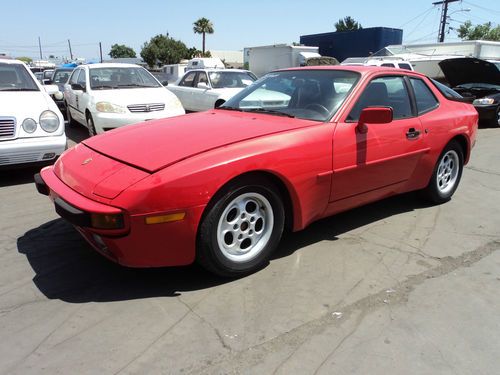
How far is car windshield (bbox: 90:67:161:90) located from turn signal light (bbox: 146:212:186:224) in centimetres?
634

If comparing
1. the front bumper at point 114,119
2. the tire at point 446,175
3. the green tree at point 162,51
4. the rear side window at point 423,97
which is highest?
the green tree at point 162,51

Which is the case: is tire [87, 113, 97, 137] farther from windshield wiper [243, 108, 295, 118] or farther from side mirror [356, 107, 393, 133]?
side mirror [356, 107, 393, 133]

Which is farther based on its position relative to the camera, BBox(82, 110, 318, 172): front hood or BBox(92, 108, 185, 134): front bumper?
BBox(92, 108, 185, 134): front bumper

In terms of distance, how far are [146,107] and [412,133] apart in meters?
4.96

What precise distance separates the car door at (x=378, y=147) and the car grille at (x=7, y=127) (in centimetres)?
399

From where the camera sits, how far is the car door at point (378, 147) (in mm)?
3559

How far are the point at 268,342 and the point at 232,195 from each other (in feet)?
3.14

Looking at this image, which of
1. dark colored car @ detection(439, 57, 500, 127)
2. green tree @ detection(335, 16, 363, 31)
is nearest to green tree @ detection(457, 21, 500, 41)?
green tree @ detection(335, 16, 363, 31)

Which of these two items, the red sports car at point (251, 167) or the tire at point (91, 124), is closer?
the red sports car at point (251, 167)

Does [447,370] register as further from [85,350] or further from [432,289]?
[85,350]

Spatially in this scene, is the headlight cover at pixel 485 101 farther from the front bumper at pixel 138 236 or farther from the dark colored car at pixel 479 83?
the front bumper at pixel 138 236

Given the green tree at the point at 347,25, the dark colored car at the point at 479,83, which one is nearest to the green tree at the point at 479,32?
the green tree at the point at 347,25

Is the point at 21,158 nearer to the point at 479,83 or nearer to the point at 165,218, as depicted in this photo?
the point at 165,218

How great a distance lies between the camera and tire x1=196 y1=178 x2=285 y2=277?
9.41 ft
